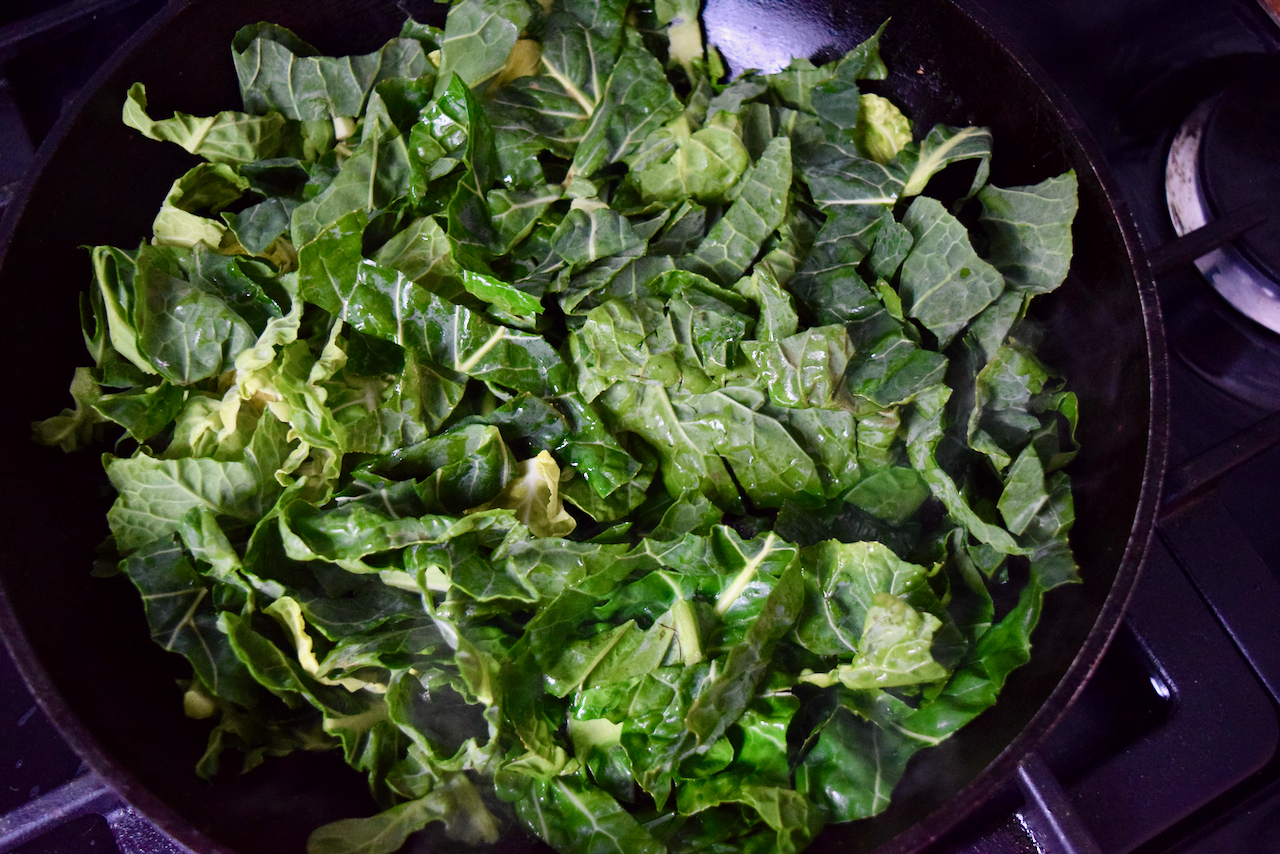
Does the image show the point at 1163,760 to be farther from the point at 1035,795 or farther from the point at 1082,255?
the point at 1082,255

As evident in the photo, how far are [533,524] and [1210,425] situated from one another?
1.46m

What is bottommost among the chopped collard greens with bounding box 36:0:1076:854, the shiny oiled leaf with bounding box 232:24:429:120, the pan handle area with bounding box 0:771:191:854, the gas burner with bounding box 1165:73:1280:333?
the pan handle area with bounding box 0:771:191:854

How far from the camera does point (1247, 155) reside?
6.43ft

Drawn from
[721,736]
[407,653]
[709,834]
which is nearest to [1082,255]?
[721,736]

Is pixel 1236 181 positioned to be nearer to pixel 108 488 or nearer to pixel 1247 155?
pixel 1247 155

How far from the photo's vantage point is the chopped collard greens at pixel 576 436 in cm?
141

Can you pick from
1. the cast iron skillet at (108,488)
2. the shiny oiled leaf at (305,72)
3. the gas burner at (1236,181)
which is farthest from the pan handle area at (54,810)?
the gas burner at (1236,181)

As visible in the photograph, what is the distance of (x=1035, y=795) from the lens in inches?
55.9

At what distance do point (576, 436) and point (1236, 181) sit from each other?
5.15 feet

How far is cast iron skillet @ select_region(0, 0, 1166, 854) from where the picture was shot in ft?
4.17

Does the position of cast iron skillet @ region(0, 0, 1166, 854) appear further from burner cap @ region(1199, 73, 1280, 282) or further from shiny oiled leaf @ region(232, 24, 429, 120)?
burner cap @ region(1199, 73, 1280, 282)

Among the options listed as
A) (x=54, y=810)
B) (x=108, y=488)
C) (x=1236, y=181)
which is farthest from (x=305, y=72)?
(x=1236, y=181)

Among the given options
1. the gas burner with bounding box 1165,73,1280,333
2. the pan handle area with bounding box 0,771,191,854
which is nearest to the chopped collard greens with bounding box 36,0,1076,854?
the pan handle area with bounding box 0,771,191,854

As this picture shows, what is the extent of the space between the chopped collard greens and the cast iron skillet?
0.05 metres
